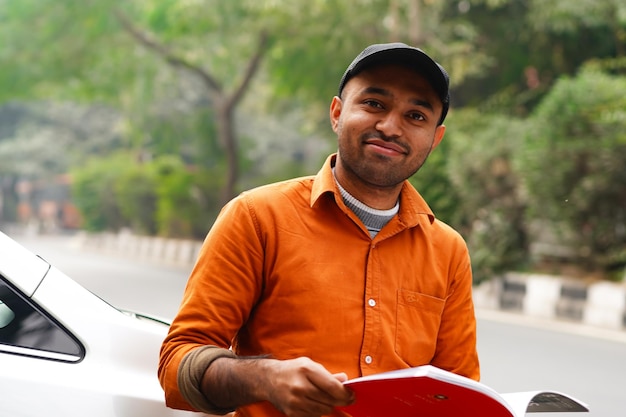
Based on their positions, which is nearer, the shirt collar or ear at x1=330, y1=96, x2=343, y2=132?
the shirt collar

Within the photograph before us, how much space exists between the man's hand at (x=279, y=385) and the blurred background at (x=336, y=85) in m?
9.30

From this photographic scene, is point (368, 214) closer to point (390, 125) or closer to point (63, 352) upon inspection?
point (390, 125)

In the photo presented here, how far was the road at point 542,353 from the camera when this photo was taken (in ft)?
22.4

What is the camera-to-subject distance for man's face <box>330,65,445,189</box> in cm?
207

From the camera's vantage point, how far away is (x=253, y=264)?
1984 millimetres

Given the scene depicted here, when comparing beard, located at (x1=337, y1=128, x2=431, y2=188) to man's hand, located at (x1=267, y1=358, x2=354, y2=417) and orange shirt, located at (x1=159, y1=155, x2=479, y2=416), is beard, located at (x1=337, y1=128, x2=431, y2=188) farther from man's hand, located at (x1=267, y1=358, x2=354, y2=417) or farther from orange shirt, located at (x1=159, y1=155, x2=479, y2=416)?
man's hand, located at (x1=267, y1=358, x2=354, y2=417)

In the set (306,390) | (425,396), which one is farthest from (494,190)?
(306,390)

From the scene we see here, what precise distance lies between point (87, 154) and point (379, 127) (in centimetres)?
4570

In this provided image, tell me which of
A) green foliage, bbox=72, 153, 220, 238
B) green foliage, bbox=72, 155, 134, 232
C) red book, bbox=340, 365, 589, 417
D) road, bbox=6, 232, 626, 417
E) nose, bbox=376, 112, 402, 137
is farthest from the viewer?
green foliage, bbox=72, 155, 134, 232

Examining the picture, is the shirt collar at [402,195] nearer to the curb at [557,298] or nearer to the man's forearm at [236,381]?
the man's forearm at [236,381]

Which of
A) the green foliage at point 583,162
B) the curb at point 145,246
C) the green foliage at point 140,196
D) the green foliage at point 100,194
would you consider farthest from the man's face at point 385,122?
the green foliage at point 100,194

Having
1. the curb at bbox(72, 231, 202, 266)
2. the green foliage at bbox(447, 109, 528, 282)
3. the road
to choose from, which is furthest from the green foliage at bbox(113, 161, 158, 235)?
the green foliage at bbox(447, 109, 528, 282)

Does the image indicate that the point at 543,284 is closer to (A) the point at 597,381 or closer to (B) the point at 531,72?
(A) the point at 597,381

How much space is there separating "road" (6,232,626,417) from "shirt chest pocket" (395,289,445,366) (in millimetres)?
3975
